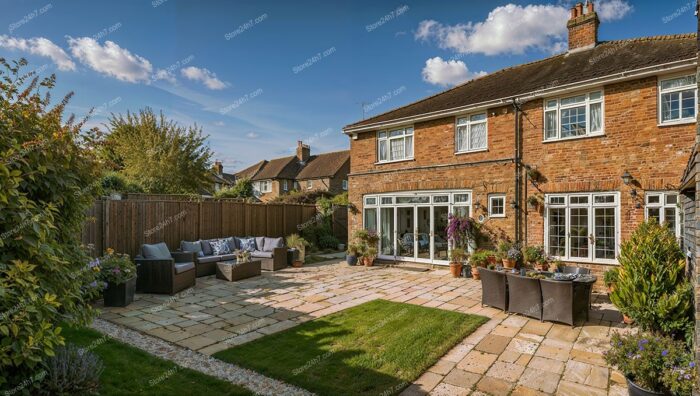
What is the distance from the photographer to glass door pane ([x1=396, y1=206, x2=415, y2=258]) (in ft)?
42.6

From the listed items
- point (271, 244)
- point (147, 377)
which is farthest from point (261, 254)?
point (147, 377)

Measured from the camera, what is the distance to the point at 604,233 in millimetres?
9055

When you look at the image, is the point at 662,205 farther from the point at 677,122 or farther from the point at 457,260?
the point at 457,260

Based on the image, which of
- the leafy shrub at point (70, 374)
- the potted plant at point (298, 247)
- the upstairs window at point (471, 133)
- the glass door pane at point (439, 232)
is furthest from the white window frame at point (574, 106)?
the leafy shrub at point (70, 374)

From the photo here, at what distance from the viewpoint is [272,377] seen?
4.30m

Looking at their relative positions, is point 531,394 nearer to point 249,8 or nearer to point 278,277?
point 278,277

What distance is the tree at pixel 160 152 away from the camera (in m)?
20.5

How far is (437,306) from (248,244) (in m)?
7.33

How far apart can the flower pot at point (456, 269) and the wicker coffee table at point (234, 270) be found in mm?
5675

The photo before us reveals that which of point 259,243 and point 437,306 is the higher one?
point 259,243

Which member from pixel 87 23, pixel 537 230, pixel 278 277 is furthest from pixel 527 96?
pixel 87 23

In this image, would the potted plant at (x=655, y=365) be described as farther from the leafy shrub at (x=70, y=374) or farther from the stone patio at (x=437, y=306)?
the leafy shrub at (x=70, y=374)

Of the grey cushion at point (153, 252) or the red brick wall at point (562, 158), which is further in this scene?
the grey cushion at point (153, 252)

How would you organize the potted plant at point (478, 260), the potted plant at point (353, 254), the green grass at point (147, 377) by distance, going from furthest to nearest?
the potted plant at point (353, 254)
the potted plant at point (478, 260)
the green grass at point (147, 377)
